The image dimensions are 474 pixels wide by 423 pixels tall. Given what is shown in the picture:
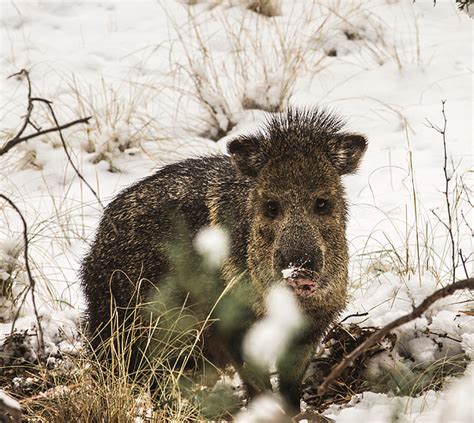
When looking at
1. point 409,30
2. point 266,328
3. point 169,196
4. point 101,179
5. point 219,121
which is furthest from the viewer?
point 409,30

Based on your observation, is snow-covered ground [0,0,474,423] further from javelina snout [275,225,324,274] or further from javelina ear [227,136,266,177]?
javelina ear [227,136,266,177]

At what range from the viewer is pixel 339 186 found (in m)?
4.44

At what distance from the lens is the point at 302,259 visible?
382 centimetres

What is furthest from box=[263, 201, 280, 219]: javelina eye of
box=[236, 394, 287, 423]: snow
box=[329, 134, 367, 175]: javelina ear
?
box=[236, 394, 287, 423]: snow

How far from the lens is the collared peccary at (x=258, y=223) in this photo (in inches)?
165

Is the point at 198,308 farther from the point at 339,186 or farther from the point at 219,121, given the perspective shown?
the point at 219,121

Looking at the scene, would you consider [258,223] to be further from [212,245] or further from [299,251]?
[299,251]

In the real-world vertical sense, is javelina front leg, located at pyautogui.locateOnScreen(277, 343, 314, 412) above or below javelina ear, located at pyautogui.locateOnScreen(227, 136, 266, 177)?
below

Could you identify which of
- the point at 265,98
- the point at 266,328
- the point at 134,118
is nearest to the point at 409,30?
the point at 265,98

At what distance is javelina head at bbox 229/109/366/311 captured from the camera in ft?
13.5

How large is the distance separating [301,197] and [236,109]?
3.69 meters

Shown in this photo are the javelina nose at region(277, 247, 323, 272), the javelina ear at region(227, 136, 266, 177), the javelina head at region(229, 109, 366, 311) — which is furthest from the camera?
the javelina ear at region(227, 136, 266, 177)

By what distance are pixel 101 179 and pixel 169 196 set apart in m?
2.43

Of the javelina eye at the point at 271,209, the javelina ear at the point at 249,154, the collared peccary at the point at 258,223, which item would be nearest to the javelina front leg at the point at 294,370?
the collared peccary at the point at 258,223
